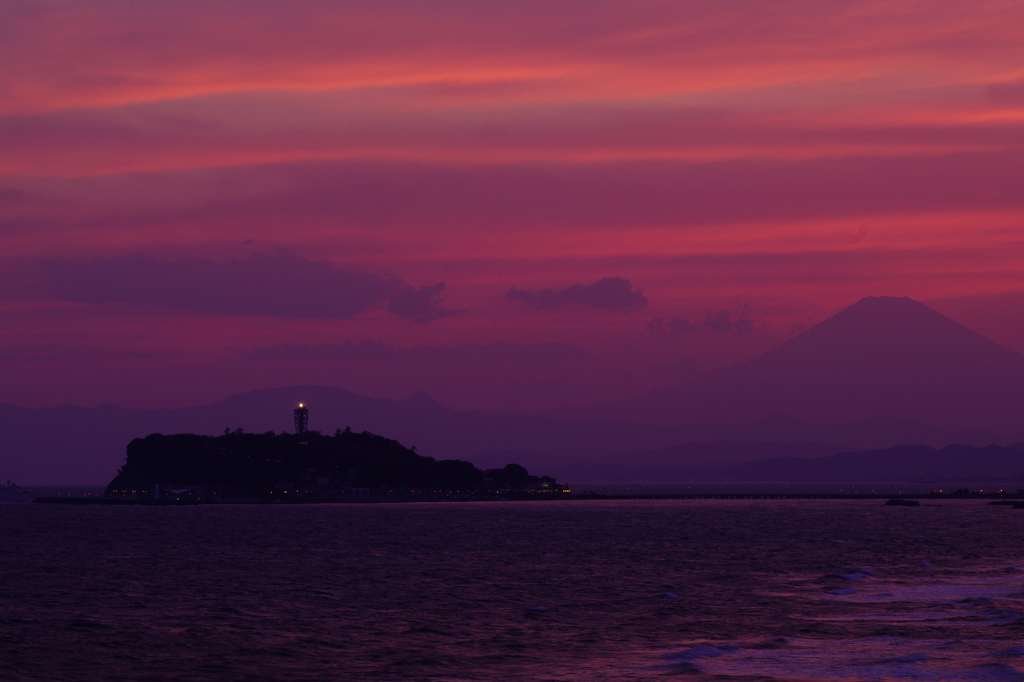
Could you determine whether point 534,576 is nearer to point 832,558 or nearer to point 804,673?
point 832,558

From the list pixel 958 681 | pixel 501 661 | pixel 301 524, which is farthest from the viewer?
pixel 301 524

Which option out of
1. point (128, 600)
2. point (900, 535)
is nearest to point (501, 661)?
point (128, 600)

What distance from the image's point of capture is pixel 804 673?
4772 cm

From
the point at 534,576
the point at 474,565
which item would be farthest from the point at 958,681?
the point at 474,565

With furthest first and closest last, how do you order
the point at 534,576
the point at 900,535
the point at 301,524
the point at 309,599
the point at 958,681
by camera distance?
1. the point at 301,524
2. the point at 900,535
3. the point at 534,576
4. the point at 309,599
5. the point at 958,681

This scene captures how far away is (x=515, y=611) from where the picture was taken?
232ft

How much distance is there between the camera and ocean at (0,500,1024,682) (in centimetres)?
5106

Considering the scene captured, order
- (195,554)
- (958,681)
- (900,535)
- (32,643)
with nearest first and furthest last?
(958,681), (32,643), (195,554), (900,535)

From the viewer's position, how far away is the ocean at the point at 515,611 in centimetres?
5106

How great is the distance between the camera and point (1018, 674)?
46.7m

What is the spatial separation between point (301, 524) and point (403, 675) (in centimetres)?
15366

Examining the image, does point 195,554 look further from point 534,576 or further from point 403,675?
point 403,675

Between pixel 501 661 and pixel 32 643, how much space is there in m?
25.3

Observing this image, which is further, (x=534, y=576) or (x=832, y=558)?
(x=832, y=558)
